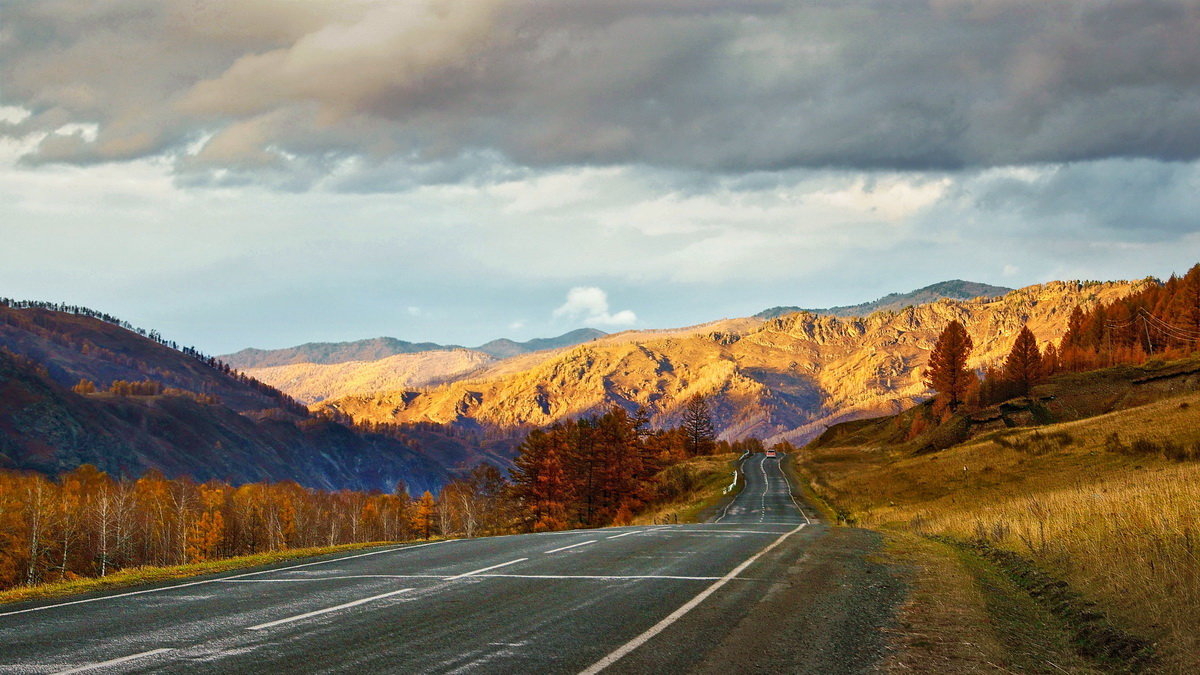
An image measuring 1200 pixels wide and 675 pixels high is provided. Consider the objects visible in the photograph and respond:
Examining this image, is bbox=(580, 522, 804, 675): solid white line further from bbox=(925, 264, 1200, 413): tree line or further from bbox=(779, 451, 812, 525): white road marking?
bbox=(925, 264, 1200, 413): tree line

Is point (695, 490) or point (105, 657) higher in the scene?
point (105, 657)

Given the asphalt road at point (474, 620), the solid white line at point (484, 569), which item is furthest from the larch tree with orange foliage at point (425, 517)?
the asphalt road at point (474, 620)

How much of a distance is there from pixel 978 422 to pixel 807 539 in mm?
87655

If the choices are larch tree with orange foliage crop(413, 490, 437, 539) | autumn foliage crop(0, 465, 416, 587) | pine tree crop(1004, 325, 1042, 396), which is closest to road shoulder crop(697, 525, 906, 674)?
autumn foliage crop(0, 465, 416, 587)

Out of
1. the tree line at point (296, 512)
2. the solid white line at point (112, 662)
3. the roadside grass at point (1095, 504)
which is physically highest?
the solid white line at point (112, 662)

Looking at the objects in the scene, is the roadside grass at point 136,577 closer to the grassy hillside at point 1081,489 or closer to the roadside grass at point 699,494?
the grassy hillside at point 1081,489

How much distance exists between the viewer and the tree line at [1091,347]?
128625 mm

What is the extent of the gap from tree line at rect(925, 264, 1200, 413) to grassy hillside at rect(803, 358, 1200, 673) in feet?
35.0

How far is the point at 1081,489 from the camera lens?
32438mm

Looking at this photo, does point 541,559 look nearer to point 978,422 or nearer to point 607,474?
point 607,474

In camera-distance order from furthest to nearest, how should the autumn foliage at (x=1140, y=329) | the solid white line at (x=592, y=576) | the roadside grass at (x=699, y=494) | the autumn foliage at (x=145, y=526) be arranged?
the autumn foliage at (x=1140, y=329)
the autumn foliage at (x=145, y=526)
the roadside grass at (x=699, y=494)
the solid white line at (x=592, y=576)

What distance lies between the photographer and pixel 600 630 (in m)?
10.2

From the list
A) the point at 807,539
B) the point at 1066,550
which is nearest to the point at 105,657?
the point at 1066,550

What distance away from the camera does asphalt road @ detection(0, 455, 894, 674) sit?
8.67 m
